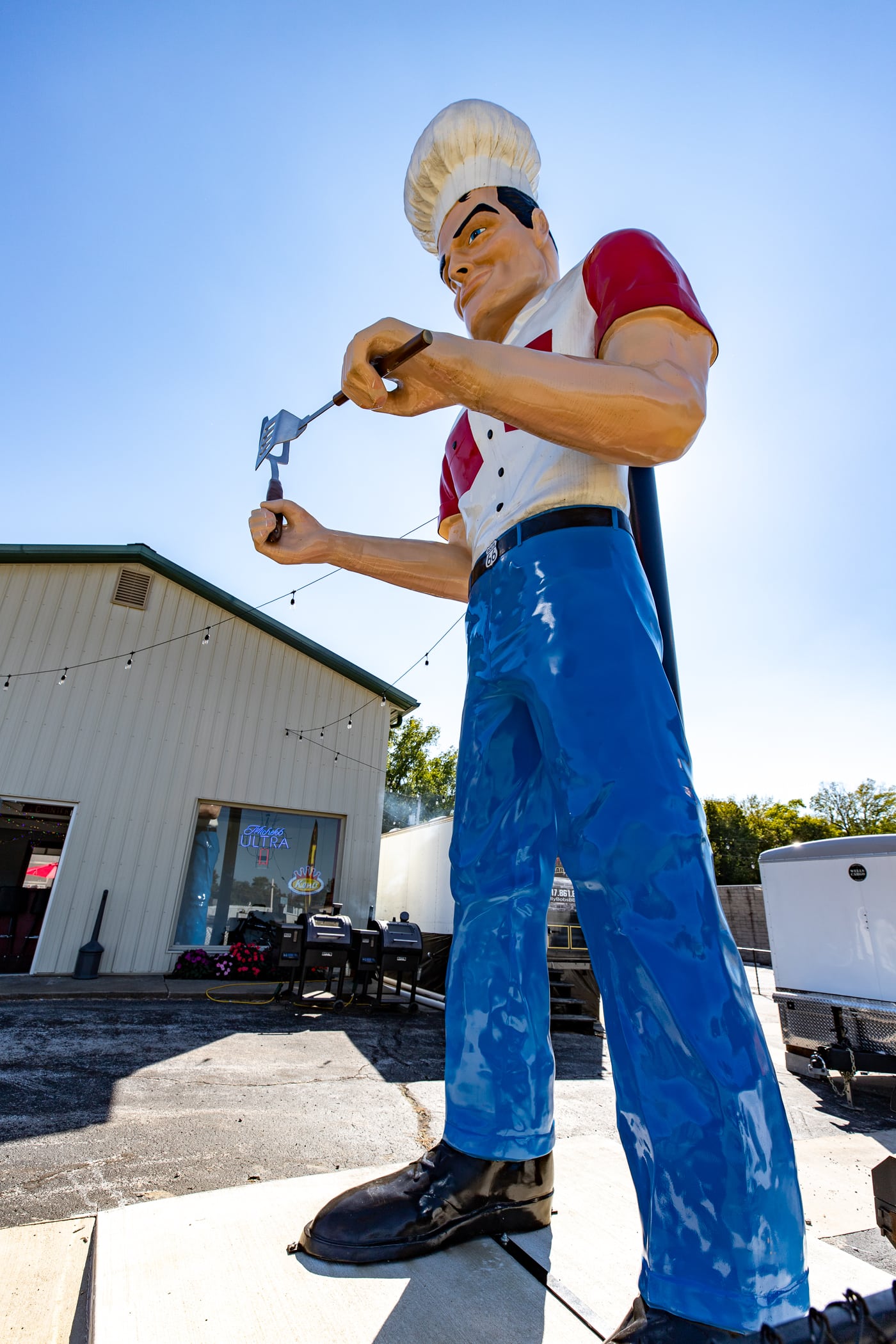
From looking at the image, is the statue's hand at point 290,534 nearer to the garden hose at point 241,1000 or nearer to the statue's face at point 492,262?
the statue's face at point 492,262

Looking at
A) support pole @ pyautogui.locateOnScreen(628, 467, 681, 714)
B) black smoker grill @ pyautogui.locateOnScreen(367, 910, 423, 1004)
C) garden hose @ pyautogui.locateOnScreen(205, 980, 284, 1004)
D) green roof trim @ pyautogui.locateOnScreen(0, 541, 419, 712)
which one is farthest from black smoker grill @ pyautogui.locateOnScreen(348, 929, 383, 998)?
support pole @ pyautogui.locateOnScreen(628, 467, 681, 714)

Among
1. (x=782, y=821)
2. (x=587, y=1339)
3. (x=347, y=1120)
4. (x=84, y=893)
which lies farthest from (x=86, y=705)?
(x=782, y=821)

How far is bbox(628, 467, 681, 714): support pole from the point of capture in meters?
1.25

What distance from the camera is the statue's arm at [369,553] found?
63.2 inches

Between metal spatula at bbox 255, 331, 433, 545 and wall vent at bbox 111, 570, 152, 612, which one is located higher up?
wall vent at bbox 111, 570, 152, 612

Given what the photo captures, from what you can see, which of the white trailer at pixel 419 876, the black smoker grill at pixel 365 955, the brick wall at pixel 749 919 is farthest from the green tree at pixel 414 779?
the black smoker grill at pixel 365 955

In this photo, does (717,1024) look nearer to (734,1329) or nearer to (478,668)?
(734,1329)

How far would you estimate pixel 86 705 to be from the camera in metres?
8.77

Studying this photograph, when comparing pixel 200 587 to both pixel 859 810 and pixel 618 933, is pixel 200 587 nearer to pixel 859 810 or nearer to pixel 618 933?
pixel 618 933

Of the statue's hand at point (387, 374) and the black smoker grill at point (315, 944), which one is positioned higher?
the statue's hand at point (387, 374)

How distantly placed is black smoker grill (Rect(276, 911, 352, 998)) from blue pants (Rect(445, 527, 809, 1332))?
A: 19.5 feet

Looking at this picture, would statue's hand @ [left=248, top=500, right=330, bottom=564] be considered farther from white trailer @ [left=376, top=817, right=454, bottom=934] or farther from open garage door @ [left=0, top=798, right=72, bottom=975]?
open garage door @ [left=0, top=798, right=72, bottom=975]

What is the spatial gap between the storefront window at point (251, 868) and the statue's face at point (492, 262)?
8835 millimetres

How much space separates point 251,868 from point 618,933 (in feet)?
30.7
